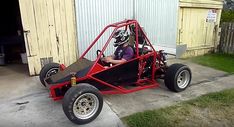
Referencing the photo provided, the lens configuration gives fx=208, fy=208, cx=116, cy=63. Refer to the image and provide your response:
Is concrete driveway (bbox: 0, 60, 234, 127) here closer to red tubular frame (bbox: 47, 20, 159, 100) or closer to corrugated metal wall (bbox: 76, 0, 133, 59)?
red tubular frame (bbox: 47, 20, 159, 100)

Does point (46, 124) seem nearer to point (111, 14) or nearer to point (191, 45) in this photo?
point (111, 14)

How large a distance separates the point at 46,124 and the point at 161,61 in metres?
2.80

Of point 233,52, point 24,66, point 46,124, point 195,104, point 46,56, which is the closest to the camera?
point 46,124

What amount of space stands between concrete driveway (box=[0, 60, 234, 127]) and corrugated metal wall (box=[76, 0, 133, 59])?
70.9 inches

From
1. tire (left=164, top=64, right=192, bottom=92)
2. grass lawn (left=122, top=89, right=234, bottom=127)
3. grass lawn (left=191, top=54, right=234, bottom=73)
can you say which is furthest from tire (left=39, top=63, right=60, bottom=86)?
grass lawn (left=191, top=54, right=234, bottom=73)

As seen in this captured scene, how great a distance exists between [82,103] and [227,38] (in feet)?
23.7

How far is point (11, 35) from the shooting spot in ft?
28.8

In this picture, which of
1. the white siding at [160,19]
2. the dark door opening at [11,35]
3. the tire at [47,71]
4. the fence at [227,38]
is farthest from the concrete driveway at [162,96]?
the dark door opening at [11,35]

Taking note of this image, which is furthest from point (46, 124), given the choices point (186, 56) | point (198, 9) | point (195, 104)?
point (198, 9)

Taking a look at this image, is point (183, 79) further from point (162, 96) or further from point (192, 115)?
point (192, 115)

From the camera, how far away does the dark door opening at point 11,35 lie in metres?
7.84

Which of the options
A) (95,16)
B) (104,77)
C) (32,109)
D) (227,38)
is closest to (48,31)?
(95,16)

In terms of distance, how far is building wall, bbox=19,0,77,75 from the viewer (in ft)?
17.9

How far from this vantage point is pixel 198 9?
7668 mm
